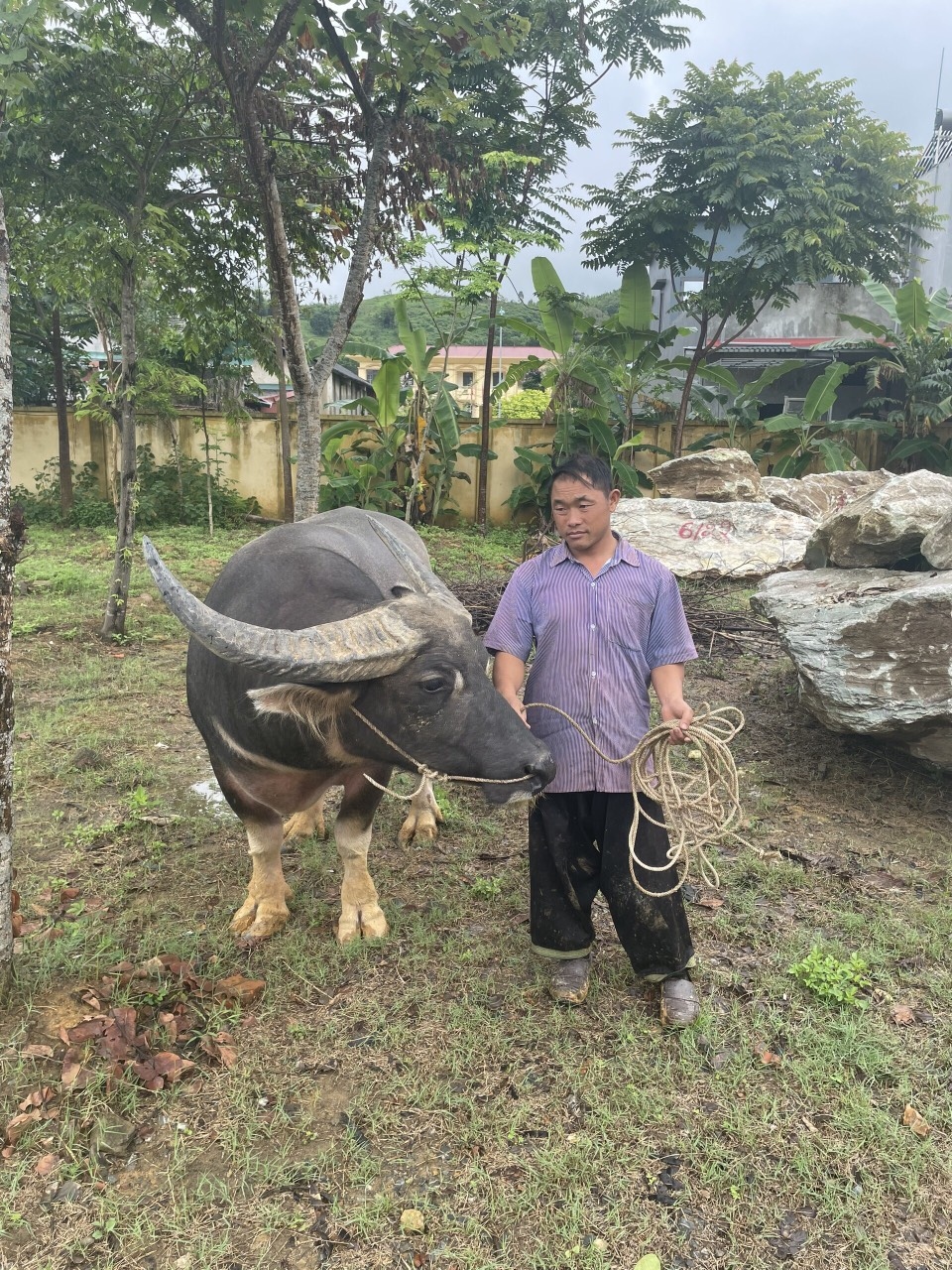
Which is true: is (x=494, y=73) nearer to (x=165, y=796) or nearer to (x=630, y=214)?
(x=630, y=214)

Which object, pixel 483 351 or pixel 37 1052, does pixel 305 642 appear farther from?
pixel 483 351

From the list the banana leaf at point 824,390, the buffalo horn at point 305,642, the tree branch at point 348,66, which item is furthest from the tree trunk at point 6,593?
the banana leaf at point 824,390

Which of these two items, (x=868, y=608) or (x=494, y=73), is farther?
(x=494, y=73)

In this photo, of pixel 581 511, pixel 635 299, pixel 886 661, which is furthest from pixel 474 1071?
pixel 635 299

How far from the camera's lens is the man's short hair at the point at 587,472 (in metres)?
2.23

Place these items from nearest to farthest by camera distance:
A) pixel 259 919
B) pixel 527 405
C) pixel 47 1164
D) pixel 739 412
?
pixel 47 1164 < pixel 259 919 < pixel 739 412 < pixel 527 405

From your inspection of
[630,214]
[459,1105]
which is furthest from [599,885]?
[630,214]

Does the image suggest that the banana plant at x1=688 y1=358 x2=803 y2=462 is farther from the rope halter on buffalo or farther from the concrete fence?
the rope halter on buffalo

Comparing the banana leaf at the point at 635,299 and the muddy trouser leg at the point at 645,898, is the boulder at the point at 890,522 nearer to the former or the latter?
the muddy trouser leg at the point at 645,898

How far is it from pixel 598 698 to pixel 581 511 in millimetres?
A: 542

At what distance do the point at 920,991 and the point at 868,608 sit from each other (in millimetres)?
1654

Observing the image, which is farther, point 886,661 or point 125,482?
point 125,482

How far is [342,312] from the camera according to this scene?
4762mm

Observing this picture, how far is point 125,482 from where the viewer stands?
18.7 ft
